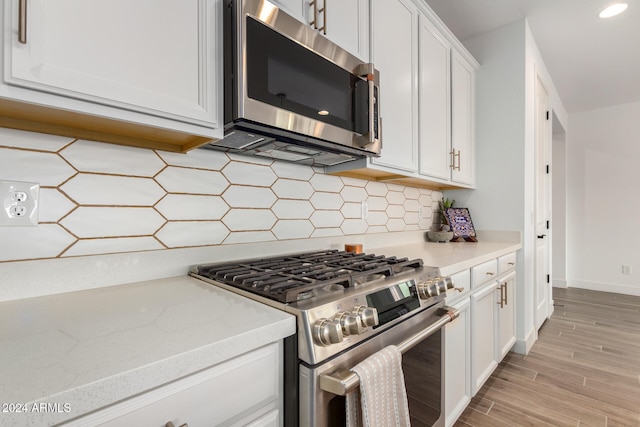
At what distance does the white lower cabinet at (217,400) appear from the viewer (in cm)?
50

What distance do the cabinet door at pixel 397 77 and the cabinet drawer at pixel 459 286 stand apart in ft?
2.08

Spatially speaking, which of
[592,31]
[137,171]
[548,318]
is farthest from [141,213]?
[548,318]

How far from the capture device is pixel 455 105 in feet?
7.54

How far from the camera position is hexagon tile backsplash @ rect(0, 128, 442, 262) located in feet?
2.83

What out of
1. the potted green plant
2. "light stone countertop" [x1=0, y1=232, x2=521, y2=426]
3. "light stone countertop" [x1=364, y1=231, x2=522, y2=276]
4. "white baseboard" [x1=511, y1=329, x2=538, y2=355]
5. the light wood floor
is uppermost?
the potted green plant

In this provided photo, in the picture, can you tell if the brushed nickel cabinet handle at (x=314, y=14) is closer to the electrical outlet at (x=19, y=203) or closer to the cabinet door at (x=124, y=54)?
the cabinet door at (x=124, y=54)

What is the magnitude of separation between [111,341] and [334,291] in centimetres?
52

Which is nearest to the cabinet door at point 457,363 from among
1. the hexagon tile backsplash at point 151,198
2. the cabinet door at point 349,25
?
the hexagon tile backsplash at point 151,198

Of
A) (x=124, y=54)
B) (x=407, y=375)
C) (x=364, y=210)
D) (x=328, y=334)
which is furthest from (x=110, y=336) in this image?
(x=364, y=210)

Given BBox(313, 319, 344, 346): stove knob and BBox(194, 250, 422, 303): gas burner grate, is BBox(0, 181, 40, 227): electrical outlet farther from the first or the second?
BBox(313, 319, 344, 346): stove knob

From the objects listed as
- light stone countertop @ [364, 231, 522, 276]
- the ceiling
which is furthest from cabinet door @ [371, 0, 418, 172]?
the ceiling

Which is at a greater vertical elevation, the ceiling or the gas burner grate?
the ceiling

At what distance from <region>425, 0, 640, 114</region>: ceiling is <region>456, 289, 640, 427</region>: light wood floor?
2595 mm

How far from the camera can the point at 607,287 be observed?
423 cm
